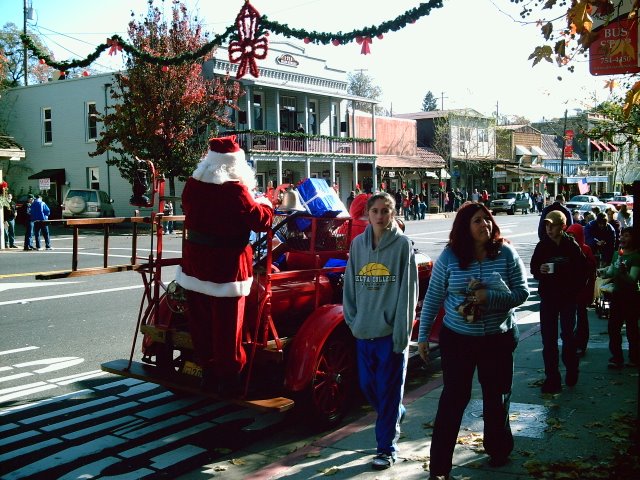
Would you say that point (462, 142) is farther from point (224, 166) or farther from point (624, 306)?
point (224, 166)

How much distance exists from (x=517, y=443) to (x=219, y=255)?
263 cm

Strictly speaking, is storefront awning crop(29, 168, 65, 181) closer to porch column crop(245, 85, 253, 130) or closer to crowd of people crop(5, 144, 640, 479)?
porch column crop(245, 85, 253, 130)

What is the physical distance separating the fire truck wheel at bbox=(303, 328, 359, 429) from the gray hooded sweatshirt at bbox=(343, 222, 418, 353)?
95 cm

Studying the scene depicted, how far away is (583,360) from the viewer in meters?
7.36

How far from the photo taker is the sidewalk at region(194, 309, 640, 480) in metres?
4.43

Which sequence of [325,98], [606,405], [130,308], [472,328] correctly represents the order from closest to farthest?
[472,328], [606,405], [130,308], [325,98]

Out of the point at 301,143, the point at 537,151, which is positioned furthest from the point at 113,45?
the point at 537,151

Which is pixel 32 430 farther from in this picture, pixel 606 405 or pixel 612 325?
pixel 612 325

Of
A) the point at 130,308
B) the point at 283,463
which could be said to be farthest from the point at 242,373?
the point at 130,308

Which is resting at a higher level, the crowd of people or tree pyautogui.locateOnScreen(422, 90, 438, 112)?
tree pyautogui.locateOnScreen(422, 90, 438, 112)

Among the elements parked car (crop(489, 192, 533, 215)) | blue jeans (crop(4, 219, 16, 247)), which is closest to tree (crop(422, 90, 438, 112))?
parked car (crop(489, 192, 533, 215))

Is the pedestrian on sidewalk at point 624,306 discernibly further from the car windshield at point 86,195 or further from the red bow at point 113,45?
the car windshield at point 86,195

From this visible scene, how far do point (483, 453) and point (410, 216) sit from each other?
3663 centimetres

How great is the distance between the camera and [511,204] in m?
46.7
